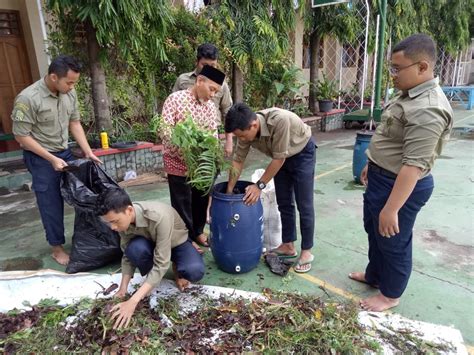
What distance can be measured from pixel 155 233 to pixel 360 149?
3092mm

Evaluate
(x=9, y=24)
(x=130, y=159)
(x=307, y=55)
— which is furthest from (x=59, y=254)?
(x=307, y=55)

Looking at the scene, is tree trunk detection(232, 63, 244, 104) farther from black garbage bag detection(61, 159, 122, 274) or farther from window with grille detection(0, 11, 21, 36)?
black garbage bag detection(61, 159, 122, 274)

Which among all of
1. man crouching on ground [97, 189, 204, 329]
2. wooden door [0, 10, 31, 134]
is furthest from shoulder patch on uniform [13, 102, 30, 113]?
wooden door [0, 10, 31, 134]

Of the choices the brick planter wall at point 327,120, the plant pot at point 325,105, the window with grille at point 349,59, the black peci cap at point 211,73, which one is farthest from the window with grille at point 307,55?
the black peci cap at point 211,73

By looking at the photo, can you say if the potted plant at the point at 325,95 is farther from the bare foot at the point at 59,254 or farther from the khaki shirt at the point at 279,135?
the bare foot at the point at 59,254

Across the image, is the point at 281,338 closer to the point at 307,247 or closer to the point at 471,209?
the point at 307,247

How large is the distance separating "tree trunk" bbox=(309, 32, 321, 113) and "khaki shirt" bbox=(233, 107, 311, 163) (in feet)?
21.0

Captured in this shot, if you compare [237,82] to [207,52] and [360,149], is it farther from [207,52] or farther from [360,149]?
[207,52]

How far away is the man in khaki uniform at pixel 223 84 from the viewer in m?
2.90

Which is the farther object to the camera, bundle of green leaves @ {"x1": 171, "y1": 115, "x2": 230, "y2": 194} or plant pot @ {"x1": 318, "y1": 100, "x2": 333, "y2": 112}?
plant pot @ {"x1": 318, "y1": 100, "x2": 333, "y2": 112}

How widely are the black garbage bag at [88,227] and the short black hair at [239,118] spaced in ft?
3.30

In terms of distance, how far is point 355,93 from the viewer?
982cm

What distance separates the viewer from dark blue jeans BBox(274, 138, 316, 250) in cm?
252

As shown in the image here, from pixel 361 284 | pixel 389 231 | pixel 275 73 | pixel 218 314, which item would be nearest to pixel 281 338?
pixel 218 314
